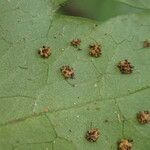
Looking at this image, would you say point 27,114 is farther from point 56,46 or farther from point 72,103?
point 56,46

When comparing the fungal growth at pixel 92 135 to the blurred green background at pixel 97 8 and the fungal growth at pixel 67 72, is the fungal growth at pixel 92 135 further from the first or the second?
the blurred green background at pixel 97 8

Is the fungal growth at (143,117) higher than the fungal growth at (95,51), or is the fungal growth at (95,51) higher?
the fungal growth at (95,51)

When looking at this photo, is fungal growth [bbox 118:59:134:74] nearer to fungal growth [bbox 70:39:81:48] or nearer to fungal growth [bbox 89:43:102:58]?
fungal growth [bbox 89:43:102:58]

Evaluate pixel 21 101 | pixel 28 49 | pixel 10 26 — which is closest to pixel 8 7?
pixel 10 26

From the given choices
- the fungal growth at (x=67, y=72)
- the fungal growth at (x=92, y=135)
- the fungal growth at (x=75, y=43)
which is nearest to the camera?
the fungal growth at (x=92, y=135)

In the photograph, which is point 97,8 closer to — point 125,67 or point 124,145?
point 125,67

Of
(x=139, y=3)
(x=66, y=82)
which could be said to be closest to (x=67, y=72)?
(x=66, y=82)

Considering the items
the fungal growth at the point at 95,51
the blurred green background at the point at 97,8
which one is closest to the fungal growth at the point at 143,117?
the fungal growth at the point at 95,51

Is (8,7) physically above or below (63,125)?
above
